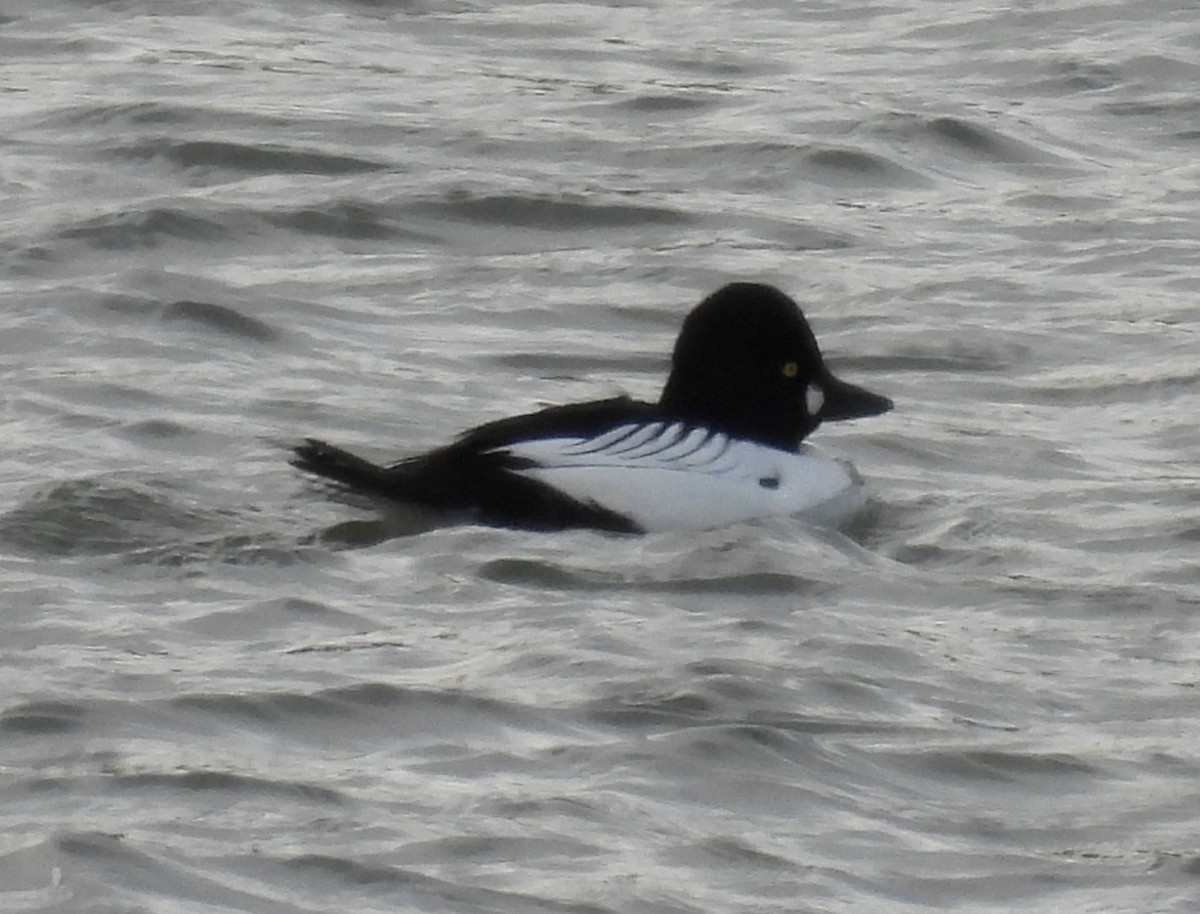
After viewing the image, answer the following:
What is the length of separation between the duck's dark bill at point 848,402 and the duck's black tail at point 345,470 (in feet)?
4.98

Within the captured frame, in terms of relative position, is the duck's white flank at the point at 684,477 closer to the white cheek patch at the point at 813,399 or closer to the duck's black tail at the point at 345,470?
the white cheek patch at the point at 813,399

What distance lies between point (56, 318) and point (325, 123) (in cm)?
291

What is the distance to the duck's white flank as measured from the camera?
29.5 ft

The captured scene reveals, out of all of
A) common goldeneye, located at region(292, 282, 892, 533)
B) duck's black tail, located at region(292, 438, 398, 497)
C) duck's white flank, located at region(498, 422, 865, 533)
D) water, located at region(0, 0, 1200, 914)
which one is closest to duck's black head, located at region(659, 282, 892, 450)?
common goldeneye, located at region(292, 282, 892, 533)

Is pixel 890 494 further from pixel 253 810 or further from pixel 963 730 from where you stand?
pixel 253 810

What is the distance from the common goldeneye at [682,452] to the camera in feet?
29.1

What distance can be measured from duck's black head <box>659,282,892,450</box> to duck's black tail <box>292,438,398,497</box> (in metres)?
1.06

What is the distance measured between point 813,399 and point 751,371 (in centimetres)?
23

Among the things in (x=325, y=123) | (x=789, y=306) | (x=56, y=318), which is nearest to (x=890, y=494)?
(x=789, y=306)

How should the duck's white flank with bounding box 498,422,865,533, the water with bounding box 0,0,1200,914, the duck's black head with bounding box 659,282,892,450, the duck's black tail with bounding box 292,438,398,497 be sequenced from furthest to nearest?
the duck's black head with bounding box 659,282,892,450, the duck's white flank with bounding box 498,422,865,533, the duck's black tail with bounding box 292,438,398,497, the water with bounding box 0,0,1200,914

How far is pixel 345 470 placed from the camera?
8.82 meters

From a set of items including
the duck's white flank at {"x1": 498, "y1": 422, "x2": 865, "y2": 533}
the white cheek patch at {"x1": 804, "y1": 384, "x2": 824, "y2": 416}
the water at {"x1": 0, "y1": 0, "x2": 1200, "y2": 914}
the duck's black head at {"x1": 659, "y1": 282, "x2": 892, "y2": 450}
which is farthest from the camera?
the white cheek patch at {"x1": 804, "y1": 384, "x2": 824, "y2": 416}

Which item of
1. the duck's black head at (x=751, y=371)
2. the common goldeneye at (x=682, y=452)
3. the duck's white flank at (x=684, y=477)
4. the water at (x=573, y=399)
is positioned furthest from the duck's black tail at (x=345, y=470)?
the duck's black head at (x=751, y=371)

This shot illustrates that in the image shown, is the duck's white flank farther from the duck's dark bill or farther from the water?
the duck's dark bill
